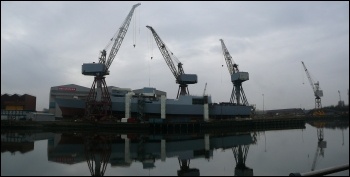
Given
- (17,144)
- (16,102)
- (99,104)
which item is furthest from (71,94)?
(17,144)

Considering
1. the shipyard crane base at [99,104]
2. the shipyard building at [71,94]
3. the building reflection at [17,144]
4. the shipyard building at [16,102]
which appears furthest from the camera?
the shipyard building at [16,102]

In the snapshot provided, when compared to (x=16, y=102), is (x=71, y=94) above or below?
above

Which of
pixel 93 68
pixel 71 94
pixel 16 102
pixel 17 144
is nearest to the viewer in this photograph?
pixel 17 144

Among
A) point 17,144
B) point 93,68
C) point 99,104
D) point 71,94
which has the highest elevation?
point 93,68

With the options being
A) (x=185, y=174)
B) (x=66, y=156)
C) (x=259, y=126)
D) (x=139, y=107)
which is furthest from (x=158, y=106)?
(x=185, y=174)

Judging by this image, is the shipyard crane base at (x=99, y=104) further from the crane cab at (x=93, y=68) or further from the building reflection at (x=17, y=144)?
the building reflection at (x=17, y=144)

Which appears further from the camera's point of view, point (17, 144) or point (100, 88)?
point (100, 88)

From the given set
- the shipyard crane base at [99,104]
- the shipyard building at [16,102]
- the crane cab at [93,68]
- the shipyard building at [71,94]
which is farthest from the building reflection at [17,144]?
the shipyard building at [16,102]

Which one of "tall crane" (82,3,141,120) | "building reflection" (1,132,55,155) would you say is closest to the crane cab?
"tall crane" (82,3,141,120)

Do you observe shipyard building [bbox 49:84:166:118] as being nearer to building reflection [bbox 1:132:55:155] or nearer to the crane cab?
the crane cab

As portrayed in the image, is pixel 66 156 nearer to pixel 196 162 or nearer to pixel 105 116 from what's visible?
pixel 196 162

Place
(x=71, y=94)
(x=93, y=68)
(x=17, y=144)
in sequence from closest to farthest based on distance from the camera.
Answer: (x=17, y=144)
(x=93, y=68)
(x=71, y=94)

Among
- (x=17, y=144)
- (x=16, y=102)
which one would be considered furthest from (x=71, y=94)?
(x=17, y=144)

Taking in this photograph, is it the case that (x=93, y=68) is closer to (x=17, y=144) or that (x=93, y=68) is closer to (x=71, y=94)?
(x=17, y=144)
